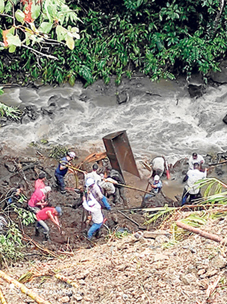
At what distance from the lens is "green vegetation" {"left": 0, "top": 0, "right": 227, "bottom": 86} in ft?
49.8

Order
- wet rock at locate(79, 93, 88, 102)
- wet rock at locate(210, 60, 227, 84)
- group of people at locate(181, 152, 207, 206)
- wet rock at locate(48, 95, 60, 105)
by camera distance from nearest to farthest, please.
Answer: group of people at locate(181, 152, 207, 206), wet rock at locate(48, 95, 60, 105), wet rock at locate(79, 93, 88, 102), wet rock at locate(210, 60, 227, 84)

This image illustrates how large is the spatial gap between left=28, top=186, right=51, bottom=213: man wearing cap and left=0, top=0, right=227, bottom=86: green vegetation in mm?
7940

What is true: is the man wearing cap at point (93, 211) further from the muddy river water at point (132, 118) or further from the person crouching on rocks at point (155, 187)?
the muddy river water at point (132, 118)

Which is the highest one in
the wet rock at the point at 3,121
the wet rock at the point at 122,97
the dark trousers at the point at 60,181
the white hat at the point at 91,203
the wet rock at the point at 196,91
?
the white hat at the point at 91,203

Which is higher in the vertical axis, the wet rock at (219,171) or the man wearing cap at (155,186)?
the man wearing cap at (155,186)

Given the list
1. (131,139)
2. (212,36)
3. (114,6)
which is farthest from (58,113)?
(212,36)

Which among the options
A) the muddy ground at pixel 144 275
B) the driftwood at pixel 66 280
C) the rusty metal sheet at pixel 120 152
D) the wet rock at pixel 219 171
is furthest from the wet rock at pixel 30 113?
the driftwood at pixel 66 280

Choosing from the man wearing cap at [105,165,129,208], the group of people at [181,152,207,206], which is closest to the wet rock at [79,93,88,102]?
the man wearing cap at [105,165,129,208]

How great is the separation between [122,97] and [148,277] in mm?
11318

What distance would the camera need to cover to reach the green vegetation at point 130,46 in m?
15.2

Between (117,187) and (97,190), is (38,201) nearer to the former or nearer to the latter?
(97,190)

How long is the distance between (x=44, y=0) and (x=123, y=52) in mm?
11726

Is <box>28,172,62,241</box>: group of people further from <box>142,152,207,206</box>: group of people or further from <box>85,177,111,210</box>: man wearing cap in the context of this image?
<box>142,152,207,206</box>: group of people

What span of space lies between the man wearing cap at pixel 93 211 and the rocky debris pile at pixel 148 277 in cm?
255
